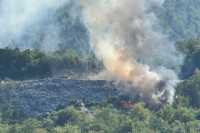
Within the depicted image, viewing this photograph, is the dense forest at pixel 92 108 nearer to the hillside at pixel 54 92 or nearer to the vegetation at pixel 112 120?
the vegetation at pixel 112 120

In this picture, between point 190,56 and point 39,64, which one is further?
point 190,56

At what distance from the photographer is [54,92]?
111312 mm

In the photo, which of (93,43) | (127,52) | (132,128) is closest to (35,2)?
(93,43)

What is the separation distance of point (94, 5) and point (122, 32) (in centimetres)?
552

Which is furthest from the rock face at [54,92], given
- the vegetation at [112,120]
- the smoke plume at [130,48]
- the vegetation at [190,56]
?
the vegetation at [190,56]

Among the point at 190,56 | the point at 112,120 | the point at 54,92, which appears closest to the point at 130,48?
the point at 54,92

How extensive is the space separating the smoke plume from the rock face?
7.58 feet

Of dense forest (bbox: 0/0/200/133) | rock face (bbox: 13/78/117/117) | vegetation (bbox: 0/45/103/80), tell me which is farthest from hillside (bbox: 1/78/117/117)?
vegetation (bbox: 0/45/103/80)

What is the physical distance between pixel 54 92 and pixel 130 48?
31.5 ft

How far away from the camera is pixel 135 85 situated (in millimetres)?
111062

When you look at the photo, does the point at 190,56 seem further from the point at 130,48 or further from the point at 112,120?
the point at 112,120

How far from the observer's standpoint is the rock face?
110 meters

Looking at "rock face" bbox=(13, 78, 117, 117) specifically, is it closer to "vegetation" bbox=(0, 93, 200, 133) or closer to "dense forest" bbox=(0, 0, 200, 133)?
"dense forest" bbox=(0, 0, 200, 133)

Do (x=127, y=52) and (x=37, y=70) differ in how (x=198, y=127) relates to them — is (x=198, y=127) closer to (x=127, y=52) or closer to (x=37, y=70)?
(x=127, y=52)
